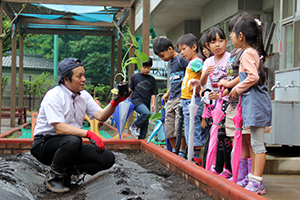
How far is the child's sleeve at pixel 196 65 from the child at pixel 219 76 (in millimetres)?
206

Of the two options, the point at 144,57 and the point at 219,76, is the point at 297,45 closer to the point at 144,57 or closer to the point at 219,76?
the point at 144,57

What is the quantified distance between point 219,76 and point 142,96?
7.39ft

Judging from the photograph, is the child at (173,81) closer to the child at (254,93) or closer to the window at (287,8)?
the child at (254,93)

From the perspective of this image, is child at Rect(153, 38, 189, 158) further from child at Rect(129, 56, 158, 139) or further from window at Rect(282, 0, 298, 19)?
window at Rect(282, 0, 298, 19)

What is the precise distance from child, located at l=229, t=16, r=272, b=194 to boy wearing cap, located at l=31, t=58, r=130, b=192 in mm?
1063

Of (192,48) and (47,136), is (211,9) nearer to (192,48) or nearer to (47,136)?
(192,48)

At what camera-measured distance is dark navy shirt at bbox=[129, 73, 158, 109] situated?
539 centimetres

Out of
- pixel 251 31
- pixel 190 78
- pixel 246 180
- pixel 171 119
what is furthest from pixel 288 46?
pixel 246 180

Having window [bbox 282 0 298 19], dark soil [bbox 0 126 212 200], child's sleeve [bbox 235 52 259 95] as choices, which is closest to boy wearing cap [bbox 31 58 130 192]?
dark soil [bbox 0 126 212 200]

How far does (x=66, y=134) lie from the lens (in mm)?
3100

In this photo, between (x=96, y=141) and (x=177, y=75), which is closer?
(x=96, y=141)

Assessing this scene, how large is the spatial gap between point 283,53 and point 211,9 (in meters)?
4.98

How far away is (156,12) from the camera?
13555mm

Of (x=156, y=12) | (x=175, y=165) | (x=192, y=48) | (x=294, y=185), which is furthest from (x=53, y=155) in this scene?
(x=156, y=12)
